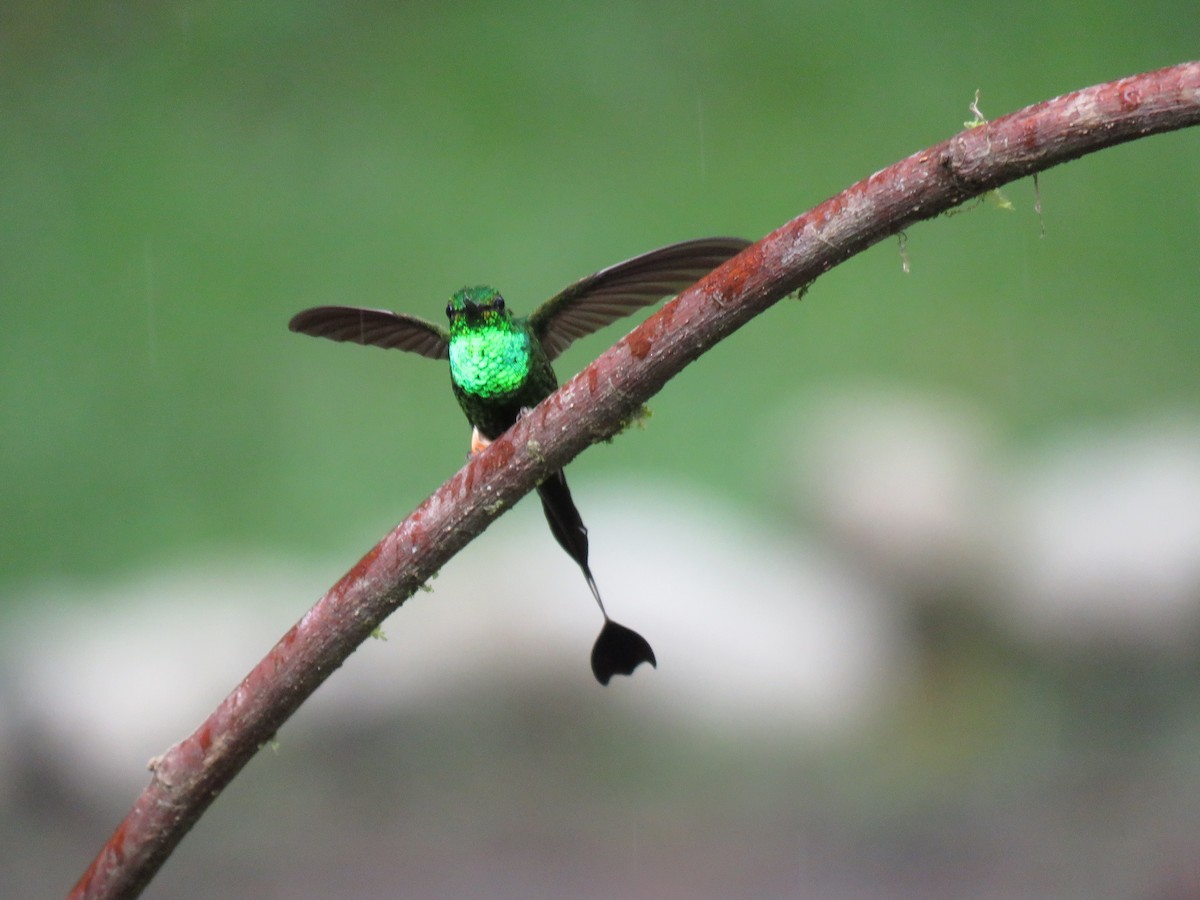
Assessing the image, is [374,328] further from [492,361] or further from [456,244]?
[456,244]

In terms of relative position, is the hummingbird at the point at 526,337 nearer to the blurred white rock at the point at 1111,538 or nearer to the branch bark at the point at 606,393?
the branch bark at the point at 606,393

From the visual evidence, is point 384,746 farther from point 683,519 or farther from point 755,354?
point 755,354

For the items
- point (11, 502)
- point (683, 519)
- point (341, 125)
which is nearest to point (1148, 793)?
point (683, 519)

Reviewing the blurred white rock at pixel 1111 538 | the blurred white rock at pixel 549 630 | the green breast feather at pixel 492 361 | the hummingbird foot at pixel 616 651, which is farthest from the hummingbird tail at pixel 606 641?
the blurred white rock at pixel 1111 538

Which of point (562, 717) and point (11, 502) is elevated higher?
point (562, 717)

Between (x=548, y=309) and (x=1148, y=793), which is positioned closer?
(x=548, y=309)

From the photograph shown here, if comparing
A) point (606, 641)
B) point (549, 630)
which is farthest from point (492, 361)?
point (549, 630)
